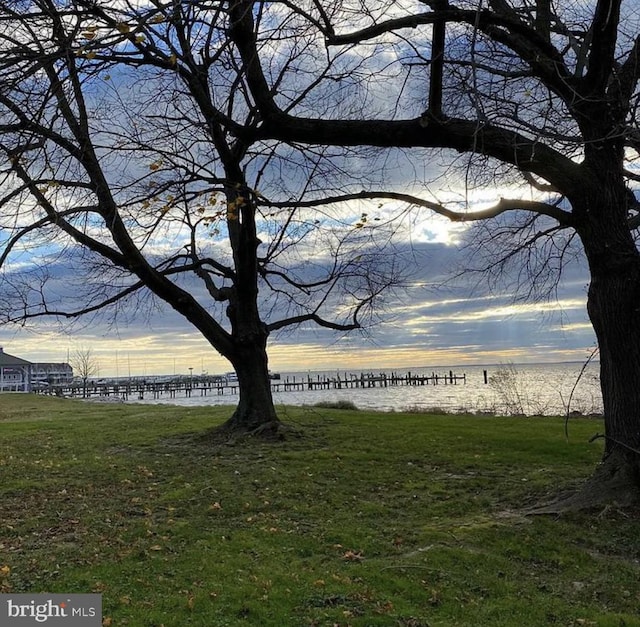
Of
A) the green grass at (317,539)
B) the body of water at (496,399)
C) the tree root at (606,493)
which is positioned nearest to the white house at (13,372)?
the body of water at (496,399)

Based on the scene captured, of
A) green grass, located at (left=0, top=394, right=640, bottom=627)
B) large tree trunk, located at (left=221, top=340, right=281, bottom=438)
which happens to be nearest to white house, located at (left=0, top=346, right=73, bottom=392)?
large tree trunk, located at (left=221, top=340, right=281, bottom=438)

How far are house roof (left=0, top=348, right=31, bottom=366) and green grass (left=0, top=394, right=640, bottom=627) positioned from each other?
218ft

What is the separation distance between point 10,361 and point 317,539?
7399 cm

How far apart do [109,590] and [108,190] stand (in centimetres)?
606

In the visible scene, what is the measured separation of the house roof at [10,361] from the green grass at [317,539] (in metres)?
66.5

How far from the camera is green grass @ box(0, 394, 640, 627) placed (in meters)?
3.60

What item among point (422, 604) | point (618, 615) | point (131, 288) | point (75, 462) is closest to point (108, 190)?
point (131, 288)

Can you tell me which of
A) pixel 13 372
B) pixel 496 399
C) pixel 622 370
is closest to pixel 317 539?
pixel 622 370

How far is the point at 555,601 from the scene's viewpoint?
12.4ft

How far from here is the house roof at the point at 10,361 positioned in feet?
225

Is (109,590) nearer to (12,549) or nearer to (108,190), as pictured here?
(12,549)

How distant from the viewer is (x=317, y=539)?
501 cm

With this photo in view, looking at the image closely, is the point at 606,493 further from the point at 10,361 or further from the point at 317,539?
the point at 10,361

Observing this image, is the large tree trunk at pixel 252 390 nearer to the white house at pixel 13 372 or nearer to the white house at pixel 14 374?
the white house at pixel 14 374
